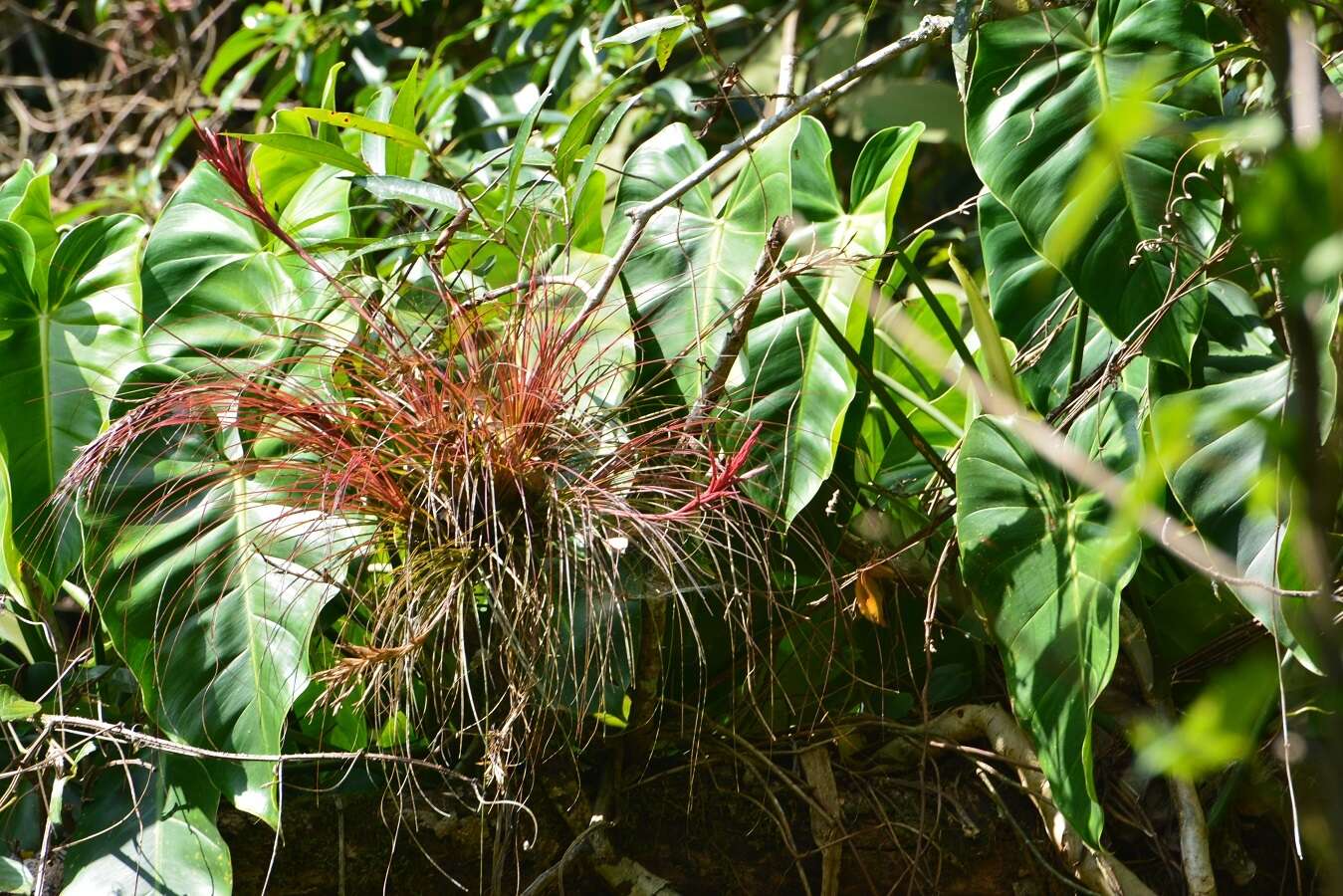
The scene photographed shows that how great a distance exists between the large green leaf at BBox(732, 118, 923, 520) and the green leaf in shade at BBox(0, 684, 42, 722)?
69 cm

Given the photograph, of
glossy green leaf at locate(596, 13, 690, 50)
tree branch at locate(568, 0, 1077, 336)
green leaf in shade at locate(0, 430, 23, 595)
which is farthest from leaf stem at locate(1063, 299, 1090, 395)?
green leaf in shade at locate(0, 430, 23, 595)

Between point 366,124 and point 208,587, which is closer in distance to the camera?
point 208,587

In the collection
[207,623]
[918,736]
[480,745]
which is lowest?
[918,736]

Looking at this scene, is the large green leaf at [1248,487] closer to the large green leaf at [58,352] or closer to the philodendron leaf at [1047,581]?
the philodendron leaf at [1047,581]

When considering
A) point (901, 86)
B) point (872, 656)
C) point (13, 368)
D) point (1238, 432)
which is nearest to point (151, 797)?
point (13, 368)

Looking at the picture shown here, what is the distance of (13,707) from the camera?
104 cm

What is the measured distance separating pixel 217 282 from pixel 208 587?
0.32m

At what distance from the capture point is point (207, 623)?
1018mm

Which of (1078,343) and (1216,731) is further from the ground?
(1216,731)

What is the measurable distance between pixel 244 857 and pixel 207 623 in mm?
233

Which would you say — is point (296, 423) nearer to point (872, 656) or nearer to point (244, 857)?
point (244, 857)

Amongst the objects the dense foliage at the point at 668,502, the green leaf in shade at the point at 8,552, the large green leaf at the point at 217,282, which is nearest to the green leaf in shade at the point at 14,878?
the dense foliage at the point at 668,502

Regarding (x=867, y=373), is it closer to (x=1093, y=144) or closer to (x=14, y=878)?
(x=1093, y=144)

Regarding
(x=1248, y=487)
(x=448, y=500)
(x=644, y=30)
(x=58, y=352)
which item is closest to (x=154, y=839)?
(x=448, y=500)
